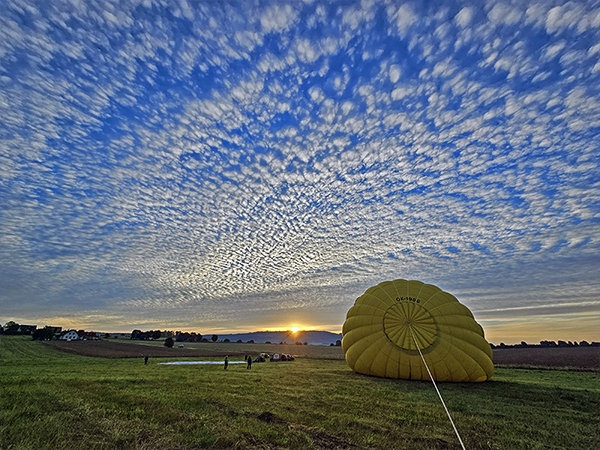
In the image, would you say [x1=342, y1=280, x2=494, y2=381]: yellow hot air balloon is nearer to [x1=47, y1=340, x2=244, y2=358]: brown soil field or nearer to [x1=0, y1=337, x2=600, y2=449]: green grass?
[x1=0, y1=337, x2=600, y2=449]: green grass

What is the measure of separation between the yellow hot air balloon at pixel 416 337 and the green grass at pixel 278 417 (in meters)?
1.93

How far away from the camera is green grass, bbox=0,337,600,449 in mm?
5781

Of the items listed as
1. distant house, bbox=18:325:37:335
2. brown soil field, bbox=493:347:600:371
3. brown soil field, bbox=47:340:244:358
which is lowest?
brown soil field, bbox=47:340:244:358

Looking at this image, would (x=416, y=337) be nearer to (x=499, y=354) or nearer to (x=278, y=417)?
Result: (x=278, y=417)

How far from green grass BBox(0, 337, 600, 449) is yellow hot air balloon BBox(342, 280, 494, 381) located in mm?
1930

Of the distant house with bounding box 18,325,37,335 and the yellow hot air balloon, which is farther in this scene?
the distant house with bounding box 18,325,37,335

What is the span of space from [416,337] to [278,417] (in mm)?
8674

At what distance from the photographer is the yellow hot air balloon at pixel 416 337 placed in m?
13.2

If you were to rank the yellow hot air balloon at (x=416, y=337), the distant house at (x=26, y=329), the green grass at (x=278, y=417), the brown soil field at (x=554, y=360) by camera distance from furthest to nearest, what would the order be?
1. the distant house at (x=26, y=329)
2. the brown soil field at (x=554, y=360)
3. the yellow hot air balloon at (x=416, y=337)
4. the green grass at (x=278, y=417)

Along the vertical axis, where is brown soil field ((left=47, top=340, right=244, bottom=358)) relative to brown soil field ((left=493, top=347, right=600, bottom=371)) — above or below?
below

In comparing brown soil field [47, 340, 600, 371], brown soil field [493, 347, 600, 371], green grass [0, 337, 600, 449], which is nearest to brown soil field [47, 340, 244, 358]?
brown soil field [47, 340, 600, 371]

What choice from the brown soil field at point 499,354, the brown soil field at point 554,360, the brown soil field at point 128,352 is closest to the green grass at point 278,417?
the brown soil field at point 554,360

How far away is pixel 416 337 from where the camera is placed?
1362 cm

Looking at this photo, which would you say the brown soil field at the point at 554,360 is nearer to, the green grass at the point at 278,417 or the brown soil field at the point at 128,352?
the green grass at the point at 278,417
